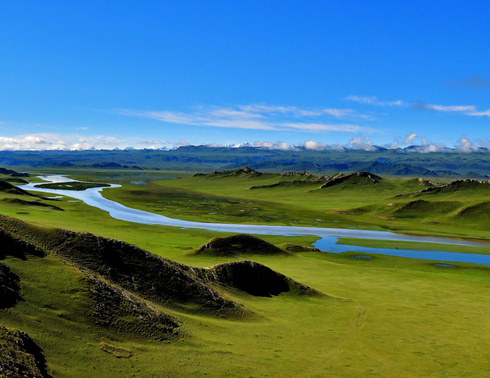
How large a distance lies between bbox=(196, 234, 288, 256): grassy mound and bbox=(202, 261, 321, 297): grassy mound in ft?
69.7

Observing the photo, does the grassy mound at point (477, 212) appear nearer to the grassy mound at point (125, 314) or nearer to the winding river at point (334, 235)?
the winding river at point (334, 235)

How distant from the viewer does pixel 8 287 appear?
2498 cm

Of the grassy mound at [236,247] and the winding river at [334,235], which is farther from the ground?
the grassy mound at [236,247]

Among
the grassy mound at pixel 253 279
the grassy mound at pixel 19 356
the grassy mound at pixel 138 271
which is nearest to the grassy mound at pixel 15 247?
the grassy mound at pixel 138 271

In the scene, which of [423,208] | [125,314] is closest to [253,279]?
[125,314]

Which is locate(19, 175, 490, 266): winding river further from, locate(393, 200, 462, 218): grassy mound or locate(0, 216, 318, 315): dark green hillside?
locate(0, 216, 318, 315): dark green hillside

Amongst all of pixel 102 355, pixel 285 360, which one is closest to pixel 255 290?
pixel 285 360

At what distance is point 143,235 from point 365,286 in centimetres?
5975

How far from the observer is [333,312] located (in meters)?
42.5

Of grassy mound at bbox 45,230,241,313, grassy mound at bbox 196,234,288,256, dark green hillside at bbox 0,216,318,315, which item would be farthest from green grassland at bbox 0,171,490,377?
grassy mound at bbox 196,234,288,256

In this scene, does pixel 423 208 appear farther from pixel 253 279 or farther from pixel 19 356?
pixel 19 356

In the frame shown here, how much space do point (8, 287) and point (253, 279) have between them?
27.9 metres

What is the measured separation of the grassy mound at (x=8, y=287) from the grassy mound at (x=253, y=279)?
21915 mm

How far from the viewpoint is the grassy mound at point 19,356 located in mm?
18578
